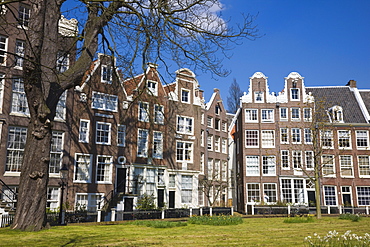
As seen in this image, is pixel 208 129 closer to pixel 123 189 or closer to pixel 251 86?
pixel 251 86

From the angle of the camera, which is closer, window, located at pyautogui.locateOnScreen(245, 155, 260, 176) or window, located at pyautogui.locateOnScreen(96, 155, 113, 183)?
window, located at pyautogui.locateOnScreen(96, 155, 113, 183)

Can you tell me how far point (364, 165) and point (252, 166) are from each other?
13.2 m

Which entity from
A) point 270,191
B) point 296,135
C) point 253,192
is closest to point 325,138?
point 296,135

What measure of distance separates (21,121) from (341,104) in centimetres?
3693

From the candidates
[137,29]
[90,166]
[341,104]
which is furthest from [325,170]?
[137,29]

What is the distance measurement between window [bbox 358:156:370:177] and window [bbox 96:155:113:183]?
29.3m

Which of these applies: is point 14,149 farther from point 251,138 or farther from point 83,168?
point 251,138

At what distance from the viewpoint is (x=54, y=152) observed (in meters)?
27.5

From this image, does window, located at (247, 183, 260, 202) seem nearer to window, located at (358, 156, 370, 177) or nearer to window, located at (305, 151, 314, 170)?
window, located at (305, 151, 314, 170)

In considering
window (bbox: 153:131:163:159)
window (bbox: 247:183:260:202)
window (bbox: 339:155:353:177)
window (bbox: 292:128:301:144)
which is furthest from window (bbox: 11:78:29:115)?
window (bbox: 339:155:353:177)

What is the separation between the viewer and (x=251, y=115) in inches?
1730

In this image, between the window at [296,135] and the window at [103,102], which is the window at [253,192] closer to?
the window at [296,135]

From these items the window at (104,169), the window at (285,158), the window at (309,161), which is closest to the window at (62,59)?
the window at (104,169)

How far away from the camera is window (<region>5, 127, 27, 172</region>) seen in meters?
24.9
